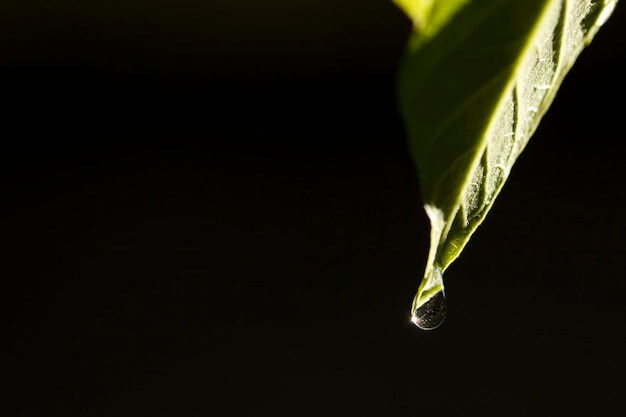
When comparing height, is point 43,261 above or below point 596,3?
below

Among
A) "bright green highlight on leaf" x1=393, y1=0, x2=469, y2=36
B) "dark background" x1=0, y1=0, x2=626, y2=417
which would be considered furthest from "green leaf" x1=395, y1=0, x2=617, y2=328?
"dark background" x1=0, y1=0, x2=626, y2=417

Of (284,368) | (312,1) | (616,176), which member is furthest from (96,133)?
(616,176)

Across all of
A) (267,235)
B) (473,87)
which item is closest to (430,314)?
(473,87)

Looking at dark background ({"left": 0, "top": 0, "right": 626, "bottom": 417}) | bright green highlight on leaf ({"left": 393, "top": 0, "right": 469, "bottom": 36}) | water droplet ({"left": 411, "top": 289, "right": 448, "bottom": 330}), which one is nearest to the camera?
bright green highlight on leaf ({"left": 393, "top": 0, "right": 469, "bottom": 36})

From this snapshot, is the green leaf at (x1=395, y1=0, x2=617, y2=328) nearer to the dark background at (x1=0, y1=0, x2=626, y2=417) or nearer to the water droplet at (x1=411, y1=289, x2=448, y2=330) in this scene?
the water droplet at (x1=411, y1=289, x2=448, y2=330)

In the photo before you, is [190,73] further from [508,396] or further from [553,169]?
[508,396]
